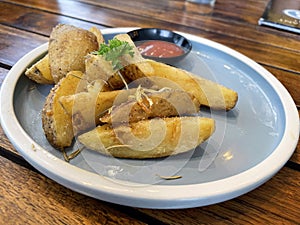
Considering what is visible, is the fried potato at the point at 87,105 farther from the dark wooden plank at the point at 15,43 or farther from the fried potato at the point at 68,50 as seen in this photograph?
the dark wooden plank at the point at 15,43

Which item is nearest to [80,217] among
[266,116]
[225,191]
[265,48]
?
[225,191]

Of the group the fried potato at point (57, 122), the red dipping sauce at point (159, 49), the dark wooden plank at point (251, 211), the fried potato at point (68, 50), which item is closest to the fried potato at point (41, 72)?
the fried potato at point (68, 50)

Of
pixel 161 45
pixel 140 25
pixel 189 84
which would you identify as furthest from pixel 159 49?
pixel 140 25

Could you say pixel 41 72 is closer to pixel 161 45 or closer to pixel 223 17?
pixel 161 45

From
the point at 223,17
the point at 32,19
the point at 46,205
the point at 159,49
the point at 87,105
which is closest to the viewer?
the point at 46,205

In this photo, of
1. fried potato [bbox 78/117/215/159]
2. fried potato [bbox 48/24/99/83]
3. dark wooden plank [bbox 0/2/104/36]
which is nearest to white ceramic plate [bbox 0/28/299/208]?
fried potato [bbox 78/117/215/159]

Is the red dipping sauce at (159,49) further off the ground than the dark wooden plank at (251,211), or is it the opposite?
the red dipping sauce at (159,49)

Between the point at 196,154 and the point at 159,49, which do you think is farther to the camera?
the point at 159,49
